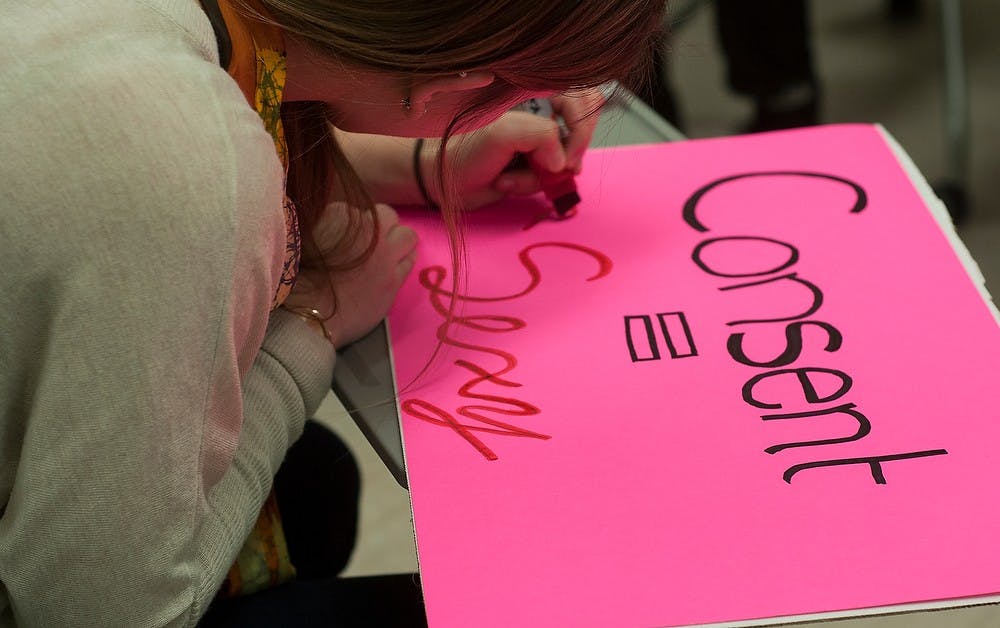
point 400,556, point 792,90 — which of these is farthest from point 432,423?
point 792,90

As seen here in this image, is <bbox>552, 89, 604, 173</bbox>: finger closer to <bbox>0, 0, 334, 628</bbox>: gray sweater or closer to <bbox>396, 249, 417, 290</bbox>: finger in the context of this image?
<bbox>396, 249, 417, 290</bbox>: finger

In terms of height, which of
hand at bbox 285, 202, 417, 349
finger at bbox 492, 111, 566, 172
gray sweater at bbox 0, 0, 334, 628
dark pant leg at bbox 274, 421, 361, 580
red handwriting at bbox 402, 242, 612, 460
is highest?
gray sweater at bbox 0, 0, 334, 628

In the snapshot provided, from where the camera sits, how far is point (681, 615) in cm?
47

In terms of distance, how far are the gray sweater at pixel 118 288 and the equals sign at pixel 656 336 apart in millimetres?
207

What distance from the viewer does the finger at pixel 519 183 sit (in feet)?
2.52

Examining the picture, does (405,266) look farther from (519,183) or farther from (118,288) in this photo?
(118,288)

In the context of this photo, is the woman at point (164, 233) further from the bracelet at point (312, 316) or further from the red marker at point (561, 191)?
the red marker at point (561, 191)

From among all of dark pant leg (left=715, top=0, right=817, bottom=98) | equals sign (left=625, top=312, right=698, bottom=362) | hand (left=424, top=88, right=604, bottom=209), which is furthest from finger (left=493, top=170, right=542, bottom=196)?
dark pant leg (left=715, top=0, right=817, bottom=98)

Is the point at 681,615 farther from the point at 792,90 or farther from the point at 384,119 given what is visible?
the point at 792,90

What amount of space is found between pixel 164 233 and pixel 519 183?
35 cm

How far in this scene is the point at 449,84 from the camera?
1.85 ft

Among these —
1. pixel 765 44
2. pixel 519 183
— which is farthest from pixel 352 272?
pixel 765 44

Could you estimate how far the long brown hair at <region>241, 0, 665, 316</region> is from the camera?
52 cm

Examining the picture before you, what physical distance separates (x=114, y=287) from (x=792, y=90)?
143 centimetres
